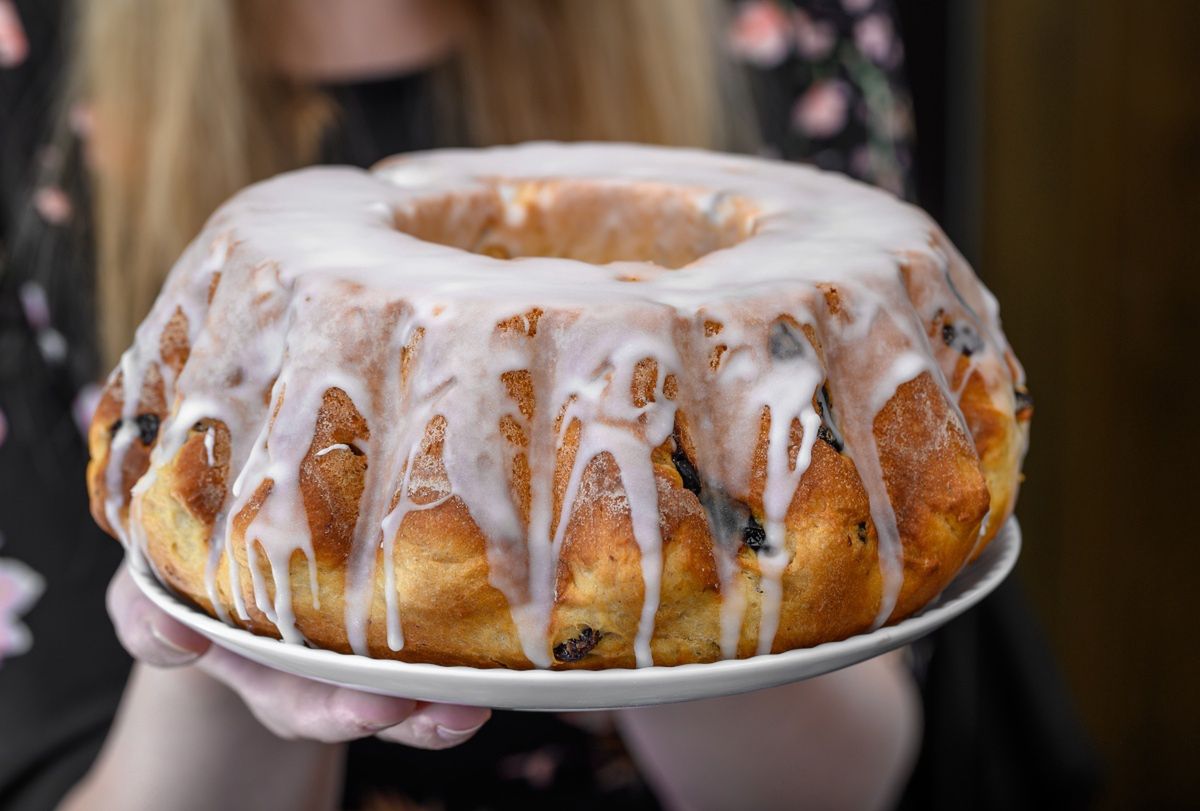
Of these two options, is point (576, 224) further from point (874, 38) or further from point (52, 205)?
point (874, 38)

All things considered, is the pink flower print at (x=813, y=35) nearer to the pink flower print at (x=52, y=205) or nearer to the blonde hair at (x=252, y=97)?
the blonde hair at (x=252, y=97)

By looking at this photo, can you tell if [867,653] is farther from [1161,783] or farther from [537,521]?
[1161,783]

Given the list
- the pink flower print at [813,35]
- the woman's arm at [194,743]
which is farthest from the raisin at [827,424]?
the pink flower print at [813,35]

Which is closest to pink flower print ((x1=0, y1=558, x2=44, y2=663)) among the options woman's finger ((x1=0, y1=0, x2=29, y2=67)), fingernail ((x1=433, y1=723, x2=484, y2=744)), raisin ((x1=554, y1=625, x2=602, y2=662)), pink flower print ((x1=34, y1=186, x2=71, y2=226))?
pink flower print ((x1=34, y1=186, x2=71, y2=226))

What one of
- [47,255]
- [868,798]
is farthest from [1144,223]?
[47,255]

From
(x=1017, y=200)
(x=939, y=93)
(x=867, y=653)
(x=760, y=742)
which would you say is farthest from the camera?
(x=1017, y=200)

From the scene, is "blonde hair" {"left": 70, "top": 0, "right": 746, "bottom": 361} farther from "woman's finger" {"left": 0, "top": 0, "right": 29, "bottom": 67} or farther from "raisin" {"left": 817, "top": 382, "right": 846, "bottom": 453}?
"raisin" {"left": 817, "top": 382, "right": 846, "bottom": 453}
